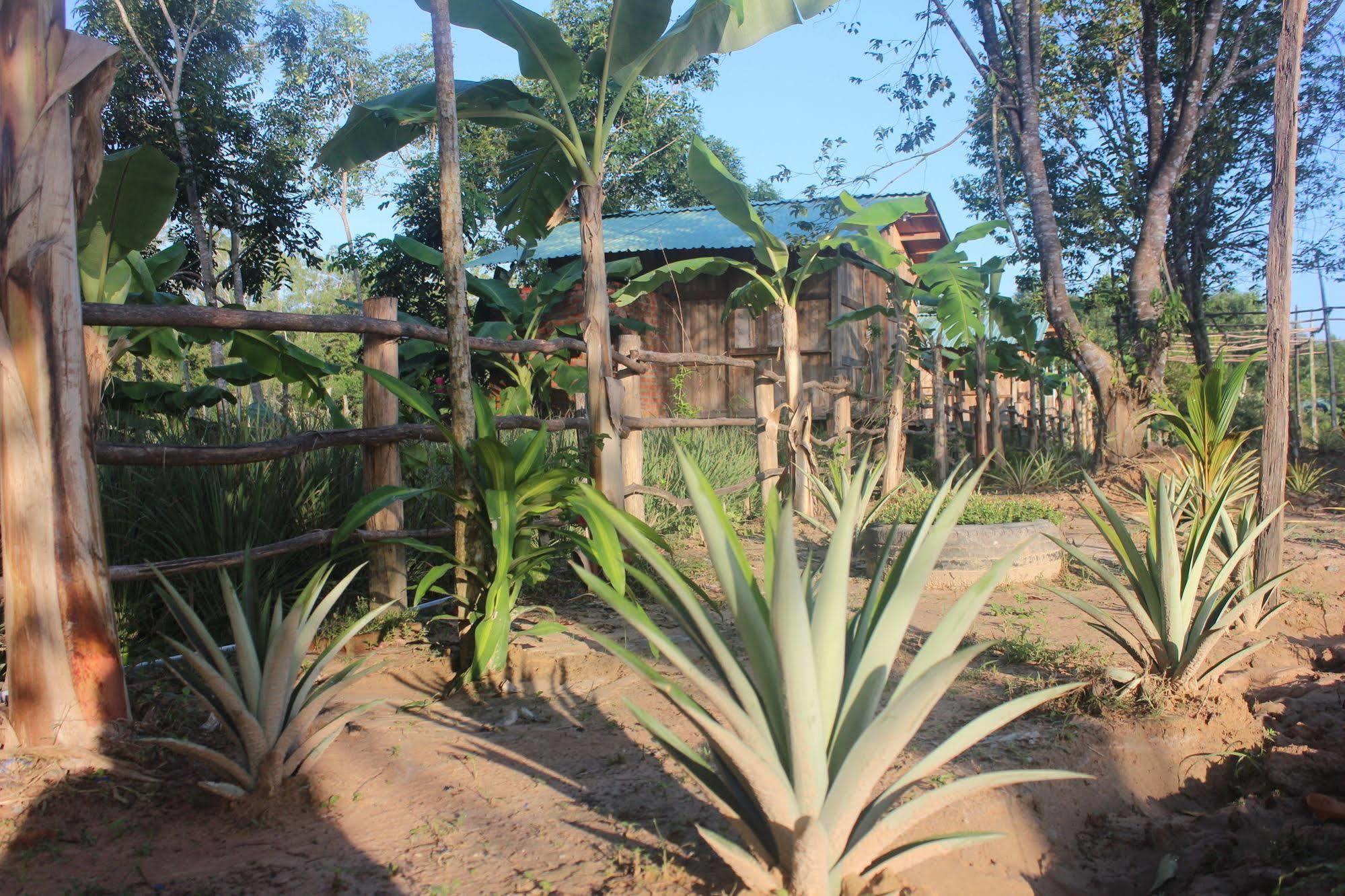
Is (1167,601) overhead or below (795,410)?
below

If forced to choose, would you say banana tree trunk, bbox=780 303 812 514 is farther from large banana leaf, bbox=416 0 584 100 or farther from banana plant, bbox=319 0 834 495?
large banana leaf, bbox=416 0 584 100

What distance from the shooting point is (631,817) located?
2.31m

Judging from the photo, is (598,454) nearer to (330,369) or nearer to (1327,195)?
(330,369)

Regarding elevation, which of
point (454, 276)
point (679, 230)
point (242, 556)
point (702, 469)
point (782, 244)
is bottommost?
point (702, 469)

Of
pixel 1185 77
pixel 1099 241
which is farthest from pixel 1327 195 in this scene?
pixel 1185 77

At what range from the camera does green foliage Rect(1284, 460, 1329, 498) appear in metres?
9.66

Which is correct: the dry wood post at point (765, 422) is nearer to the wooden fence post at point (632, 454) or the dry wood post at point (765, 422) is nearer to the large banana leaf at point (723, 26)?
the wooden fence post at point (632, 454)

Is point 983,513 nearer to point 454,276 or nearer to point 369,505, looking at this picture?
point 454,276

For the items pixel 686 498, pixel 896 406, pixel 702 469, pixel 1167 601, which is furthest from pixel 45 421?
pixel 896 406

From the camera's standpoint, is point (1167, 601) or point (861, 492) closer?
point (1167, 601)

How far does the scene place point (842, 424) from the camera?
28.8 ft

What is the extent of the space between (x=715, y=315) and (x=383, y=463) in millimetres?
9151

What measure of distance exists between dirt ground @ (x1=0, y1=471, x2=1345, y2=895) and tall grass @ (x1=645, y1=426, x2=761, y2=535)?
11.4 ft

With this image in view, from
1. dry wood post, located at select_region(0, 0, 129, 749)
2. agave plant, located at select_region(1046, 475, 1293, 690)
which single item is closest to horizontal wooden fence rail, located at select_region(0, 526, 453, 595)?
dry wood post, located at select_region(0, 0, 129, 749)
